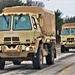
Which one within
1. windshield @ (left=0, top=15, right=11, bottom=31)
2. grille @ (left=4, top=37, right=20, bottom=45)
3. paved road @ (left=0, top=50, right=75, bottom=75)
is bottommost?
paved road @ (left=0, top=50, right=75, bottom=75)

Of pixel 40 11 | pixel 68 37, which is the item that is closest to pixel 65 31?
pixel 68 37

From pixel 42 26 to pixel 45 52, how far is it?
1.49m


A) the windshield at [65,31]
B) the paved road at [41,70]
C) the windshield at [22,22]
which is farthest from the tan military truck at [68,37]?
the windshield at [22,22]

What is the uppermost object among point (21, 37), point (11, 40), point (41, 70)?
point (21, 37)

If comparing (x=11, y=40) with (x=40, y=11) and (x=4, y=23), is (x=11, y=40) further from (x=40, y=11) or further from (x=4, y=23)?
(x=40, y=11)

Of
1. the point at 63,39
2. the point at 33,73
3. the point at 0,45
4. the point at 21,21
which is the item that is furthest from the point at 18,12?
the point at 63,39

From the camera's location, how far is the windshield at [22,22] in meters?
18.3

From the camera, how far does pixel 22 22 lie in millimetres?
18422

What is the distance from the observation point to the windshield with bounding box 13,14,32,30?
1827 centimetres

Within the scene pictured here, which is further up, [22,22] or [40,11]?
[40,11]

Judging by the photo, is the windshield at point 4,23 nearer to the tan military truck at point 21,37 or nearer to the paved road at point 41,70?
the tan military truck at point 21,37

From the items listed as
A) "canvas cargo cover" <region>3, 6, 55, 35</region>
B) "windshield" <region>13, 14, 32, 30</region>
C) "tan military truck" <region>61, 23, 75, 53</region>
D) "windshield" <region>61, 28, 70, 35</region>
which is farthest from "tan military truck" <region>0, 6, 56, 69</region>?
"windshield" <region>61, 28, 70, 35</region>

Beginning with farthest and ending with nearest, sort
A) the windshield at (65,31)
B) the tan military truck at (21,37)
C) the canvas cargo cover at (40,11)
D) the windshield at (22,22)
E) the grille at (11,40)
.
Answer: the windshield at (65,31) → the canvas cargo cover at (40,11) → the windshield at (22,22) → the grille at (11,40) → the tan military truck at (21,37)

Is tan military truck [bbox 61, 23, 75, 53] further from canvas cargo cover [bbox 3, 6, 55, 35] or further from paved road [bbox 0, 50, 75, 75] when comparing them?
paved road [bbox 0, 50, 75, 75]
